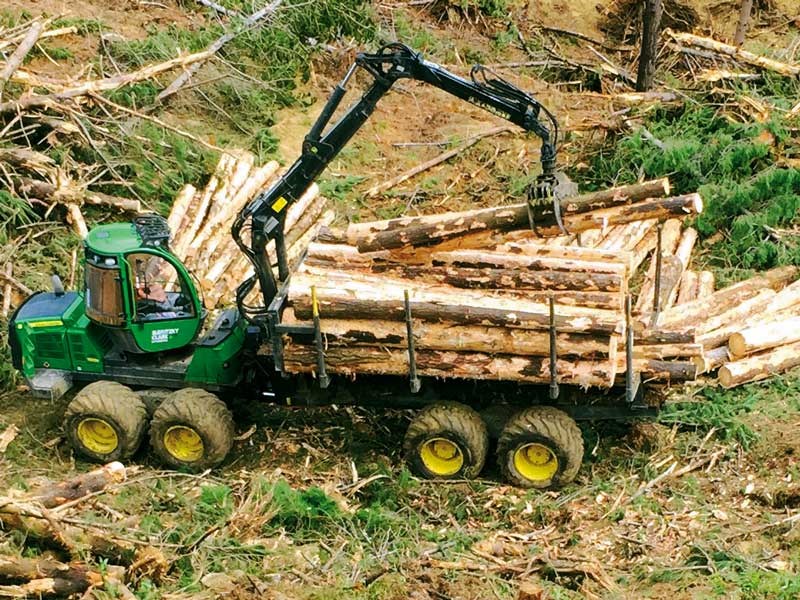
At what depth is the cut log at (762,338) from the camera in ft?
36.6

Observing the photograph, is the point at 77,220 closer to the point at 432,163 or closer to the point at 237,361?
the point at 237,361

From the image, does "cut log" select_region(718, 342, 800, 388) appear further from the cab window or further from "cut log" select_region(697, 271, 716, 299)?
the cab window

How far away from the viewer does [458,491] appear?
10016 mm

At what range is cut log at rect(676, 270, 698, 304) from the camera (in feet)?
41.4

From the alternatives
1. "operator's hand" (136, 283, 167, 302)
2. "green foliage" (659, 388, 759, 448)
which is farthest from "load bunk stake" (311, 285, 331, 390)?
"green foliage" (659, 388, 759, 448)

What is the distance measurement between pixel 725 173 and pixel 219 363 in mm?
7476

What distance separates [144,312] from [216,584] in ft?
10.4

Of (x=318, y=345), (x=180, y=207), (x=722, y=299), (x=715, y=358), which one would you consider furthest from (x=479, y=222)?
(x=180, y=207)

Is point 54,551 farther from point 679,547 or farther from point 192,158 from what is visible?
point 192,158

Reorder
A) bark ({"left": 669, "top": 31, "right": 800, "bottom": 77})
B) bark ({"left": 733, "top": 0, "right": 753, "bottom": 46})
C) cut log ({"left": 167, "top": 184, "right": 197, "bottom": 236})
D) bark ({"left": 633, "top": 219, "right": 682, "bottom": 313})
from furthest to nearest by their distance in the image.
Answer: bark ({"left": 733, "top": 0, "right": 753, "bottom": 46}), bark ({"left": 669, "top": 31, "right": 800, "bottom": 77}), cut log ({"left": 167, "top": 184, "right": 197, "bottom": 236}), bark ({"left": 633, "top": 219, "right": 682, "bottom": 313})

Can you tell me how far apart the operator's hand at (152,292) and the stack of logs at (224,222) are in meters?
2.23

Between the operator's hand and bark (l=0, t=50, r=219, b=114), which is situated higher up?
bark (l=0, t=50, r=219, b=114)

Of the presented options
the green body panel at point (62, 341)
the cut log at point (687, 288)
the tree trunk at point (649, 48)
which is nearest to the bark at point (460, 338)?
the green body panel at point (62, 341)

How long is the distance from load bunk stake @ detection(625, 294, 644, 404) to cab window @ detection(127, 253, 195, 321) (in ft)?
13.3
